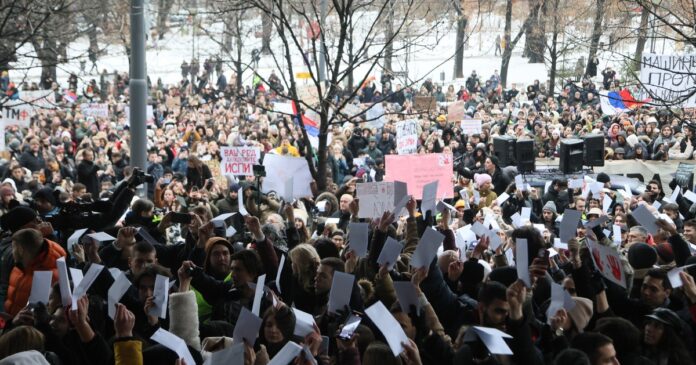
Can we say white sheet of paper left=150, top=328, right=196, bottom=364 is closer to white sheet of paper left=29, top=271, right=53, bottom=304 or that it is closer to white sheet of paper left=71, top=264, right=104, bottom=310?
white sheet of paper left=71, top=264, right=104, bottom=310

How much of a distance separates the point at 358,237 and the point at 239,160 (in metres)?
9.11

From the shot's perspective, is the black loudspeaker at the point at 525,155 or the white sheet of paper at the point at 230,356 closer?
the white sheet of paper at the point at 230,356

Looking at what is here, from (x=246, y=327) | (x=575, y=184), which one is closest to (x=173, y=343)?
(x=246, y=327)

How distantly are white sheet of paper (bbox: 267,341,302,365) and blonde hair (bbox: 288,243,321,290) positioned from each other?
2200 mm

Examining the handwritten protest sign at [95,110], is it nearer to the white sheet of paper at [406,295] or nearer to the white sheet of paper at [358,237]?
the white sheet of paper at [358,237]

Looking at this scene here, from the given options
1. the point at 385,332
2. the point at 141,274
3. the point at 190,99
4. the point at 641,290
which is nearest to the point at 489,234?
the point at 641,290

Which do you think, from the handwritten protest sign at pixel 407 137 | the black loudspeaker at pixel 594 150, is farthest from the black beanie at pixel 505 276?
the handwritten protest sign at pixel 407 137

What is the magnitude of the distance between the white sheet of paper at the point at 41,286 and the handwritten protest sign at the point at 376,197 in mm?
4244

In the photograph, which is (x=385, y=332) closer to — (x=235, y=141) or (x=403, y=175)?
(x=403, y=175)

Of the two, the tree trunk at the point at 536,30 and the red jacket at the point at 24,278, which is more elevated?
the tree trunk at the point at 536,30

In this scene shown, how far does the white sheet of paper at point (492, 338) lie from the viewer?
4.94 meters

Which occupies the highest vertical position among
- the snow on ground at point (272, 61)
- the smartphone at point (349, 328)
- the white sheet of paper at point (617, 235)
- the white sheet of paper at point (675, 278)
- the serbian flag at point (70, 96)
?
the snow on ground at point (272, 61)

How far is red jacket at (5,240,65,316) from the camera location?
6.89 m

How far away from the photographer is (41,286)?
565 cm
